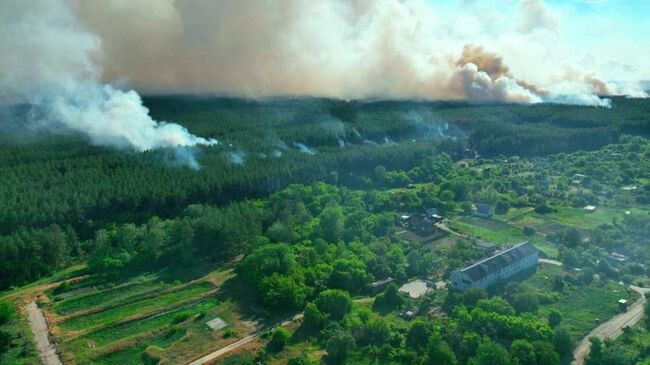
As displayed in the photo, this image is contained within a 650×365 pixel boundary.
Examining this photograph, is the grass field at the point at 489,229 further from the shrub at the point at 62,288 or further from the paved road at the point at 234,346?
the shrub at the point at 62,288

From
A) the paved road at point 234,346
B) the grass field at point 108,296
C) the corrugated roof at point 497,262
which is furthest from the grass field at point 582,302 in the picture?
the grass field at point 108,296

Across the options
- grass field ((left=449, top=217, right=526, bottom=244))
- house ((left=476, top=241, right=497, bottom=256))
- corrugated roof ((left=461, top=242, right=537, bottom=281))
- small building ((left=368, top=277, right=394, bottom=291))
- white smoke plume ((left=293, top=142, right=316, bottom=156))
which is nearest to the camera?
corrugated roof ((left=461, top=242, right=537, bottom=281))

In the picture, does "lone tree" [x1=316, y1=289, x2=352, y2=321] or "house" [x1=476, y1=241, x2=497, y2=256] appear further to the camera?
"house" [x1=476, y1=241, x2=497, y2=256]

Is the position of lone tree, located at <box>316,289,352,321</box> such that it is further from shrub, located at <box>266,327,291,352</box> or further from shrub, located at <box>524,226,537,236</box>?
shrub, located at <box>524,226,537,236</box>

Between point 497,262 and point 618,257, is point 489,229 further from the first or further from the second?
point 497,262

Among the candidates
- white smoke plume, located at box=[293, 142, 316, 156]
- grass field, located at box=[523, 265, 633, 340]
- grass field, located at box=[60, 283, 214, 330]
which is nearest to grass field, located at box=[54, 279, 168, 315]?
grass field, located at box=[60, 283, 214, 330]

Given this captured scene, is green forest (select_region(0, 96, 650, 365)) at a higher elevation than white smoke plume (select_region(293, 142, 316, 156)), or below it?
below

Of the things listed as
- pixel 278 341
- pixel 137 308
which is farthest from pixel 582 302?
pixel 137 308
